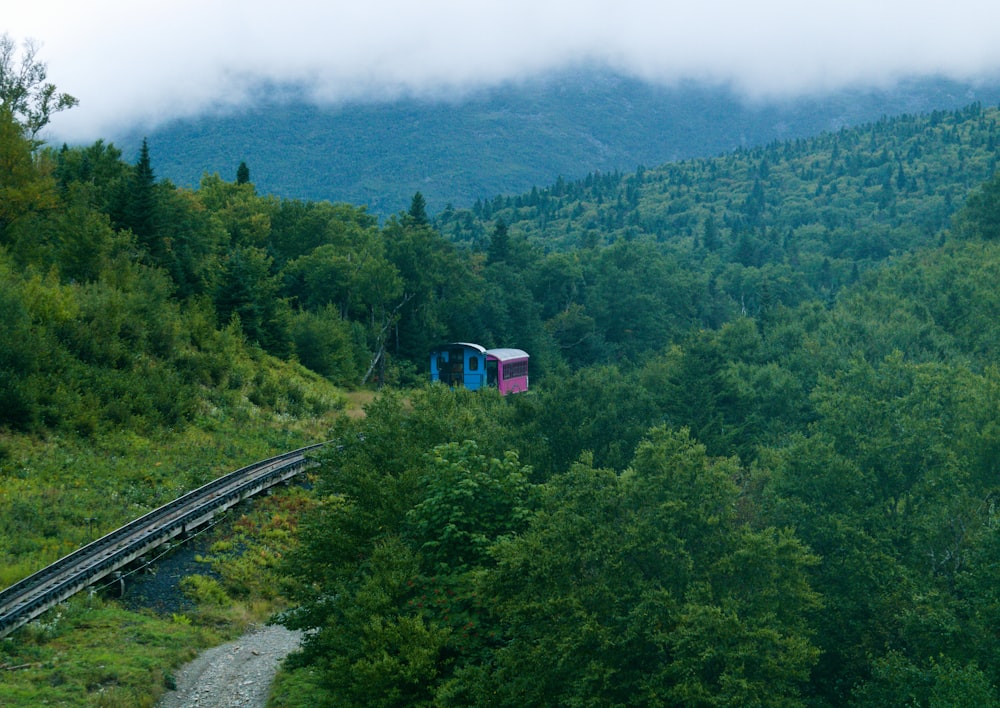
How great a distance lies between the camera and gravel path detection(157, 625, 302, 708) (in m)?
26.8

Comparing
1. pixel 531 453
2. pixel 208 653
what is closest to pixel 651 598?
pixel 208 653

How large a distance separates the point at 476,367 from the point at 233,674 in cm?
5106

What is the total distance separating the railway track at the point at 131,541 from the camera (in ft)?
92.0

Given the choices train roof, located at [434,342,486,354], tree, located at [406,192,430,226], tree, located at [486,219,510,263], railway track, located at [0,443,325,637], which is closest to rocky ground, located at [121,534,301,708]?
railway track, located at [0,443,325,637]

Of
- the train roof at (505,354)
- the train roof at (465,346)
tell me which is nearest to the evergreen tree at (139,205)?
the train roof at (465,346)

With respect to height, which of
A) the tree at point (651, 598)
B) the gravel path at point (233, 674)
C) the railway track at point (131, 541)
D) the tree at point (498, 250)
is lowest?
the gravel path at point (233, 674)

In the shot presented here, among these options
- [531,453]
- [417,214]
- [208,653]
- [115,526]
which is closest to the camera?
[208,653]

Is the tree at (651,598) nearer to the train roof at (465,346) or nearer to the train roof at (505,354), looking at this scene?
the train roof at (505,354)

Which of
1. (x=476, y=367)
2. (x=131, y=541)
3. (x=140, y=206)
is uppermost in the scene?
(x=140, y=206)

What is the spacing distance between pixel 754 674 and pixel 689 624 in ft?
6.56

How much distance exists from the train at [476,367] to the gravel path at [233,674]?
46.0m

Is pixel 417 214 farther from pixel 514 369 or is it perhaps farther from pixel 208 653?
pixel 208 653

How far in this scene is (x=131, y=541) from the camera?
109 feet

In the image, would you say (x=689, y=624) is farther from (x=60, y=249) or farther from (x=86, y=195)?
(x=86, y=195)
